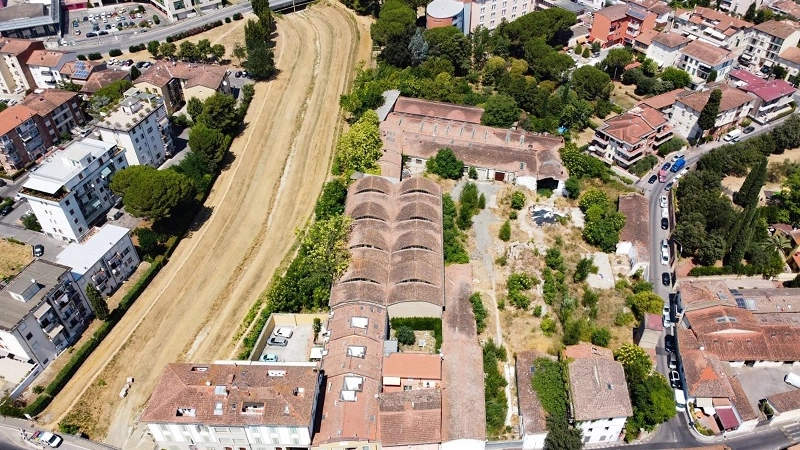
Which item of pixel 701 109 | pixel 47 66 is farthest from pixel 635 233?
pixel 47 66

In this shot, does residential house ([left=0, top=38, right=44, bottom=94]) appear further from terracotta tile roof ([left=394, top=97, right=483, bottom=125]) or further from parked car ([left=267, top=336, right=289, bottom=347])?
parked car ([left=267, top=336, right=289, bottom=347])

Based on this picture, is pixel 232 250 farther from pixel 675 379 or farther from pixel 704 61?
pixel 704 61

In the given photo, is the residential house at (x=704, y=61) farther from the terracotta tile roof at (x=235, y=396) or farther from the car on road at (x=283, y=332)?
the terracotta tile roof at (x=235, y=396)

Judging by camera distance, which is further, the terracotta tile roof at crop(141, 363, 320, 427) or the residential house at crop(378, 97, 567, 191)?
the residential house at crop(378, 97, 567, 191)

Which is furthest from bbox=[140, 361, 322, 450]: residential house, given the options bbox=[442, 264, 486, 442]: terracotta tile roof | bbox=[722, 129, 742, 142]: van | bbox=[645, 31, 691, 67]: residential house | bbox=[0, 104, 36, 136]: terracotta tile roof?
bbox=[645, 31, 691, 67]: residential house

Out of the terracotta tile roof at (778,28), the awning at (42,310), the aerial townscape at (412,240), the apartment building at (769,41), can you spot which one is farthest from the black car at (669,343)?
the terracotta tile roof at (778,28)
